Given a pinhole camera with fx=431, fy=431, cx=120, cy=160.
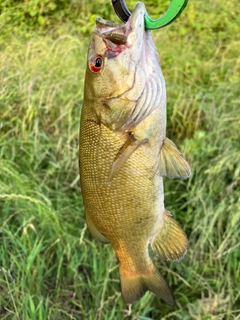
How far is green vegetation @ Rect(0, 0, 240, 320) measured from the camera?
2.22 meters

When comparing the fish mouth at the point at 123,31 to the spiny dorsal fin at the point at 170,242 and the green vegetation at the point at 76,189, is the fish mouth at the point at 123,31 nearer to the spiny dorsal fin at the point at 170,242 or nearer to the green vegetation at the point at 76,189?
the spiny dorsal fin at the point at 170,242

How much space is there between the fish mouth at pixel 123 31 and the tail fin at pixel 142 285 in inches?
27.7

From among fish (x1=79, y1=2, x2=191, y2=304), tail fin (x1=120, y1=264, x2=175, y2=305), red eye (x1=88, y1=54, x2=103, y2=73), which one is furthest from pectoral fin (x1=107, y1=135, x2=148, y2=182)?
tail fin (x1=120, y1=264, x2=175, y2=305)

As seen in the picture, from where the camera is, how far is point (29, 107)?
289 cm

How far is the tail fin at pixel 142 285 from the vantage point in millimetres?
1374

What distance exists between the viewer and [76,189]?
280 centimetres

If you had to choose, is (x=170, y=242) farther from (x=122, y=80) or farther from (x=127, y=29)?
(x=127, y=29)

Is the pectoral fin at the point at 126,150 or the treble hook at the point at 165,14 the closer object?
the treble hook at the point at 165,14

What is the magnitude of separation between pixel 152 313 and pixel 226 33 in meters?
2.58

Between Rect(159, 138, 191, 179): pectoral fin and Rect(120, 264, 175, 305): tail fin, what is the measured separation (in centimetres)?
37

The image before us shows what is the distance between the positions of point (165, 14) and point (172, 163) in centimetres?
42

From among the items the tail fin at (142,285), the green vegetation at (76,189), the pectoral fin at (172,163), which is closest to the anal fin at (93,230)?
the tail fin at (142,285)

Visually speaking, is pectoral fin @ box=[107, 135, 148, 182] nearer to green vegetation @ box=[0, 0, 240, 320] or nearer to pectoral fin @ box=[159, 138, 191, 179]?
pectoral fin @ box=[159, 138, 191, 179]

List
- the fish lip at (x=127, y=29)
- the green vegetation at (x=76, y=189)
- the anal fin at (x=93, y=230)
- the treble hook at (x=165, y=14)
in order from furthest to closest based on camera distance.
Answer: the green vegetation at (x=76, y=189)
the anal fin at (x=93, y=230)
the fish lip at (x=127, y=29)
the treble hook at (x=165, y=14)
